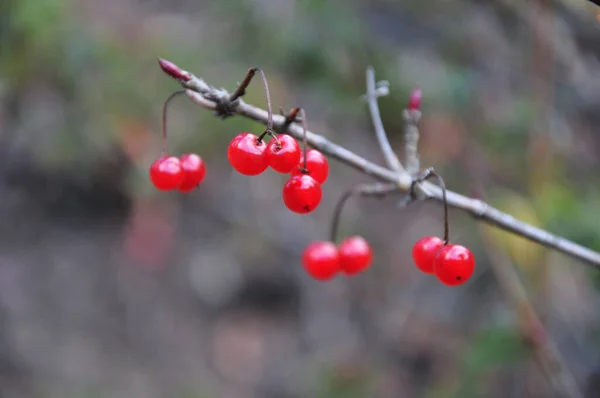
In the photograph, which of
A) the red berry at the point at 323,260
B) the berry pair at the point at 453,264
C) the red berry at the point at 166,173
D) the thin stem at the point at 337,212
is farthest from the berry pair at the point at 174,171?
the berry pair at the point at 453,264

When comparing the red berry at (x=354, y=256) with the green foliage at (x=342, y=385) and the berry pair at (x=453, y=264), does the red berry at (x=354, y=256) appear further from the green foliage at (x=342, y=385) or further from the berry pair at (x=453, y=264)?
the green foliage at (x=342, y=385)

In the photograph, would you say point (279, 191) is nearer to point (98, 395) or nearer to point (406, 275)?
point (406, 275)

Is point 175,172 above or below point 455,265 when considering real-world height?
below

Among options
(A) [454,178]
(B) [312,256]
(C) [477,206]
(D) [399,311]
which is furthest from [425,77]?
(C) [477,206]

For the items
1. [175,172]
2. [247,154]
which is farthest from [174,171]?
[247,154]

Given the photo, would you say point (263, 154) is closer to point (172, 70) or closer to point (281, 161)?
point (281, 161)

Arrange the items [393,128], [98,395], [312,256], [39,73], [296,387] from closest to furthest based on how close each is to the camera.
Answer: [312,256]
[39,73]
[393,128]
[98,395]
[296,387]
